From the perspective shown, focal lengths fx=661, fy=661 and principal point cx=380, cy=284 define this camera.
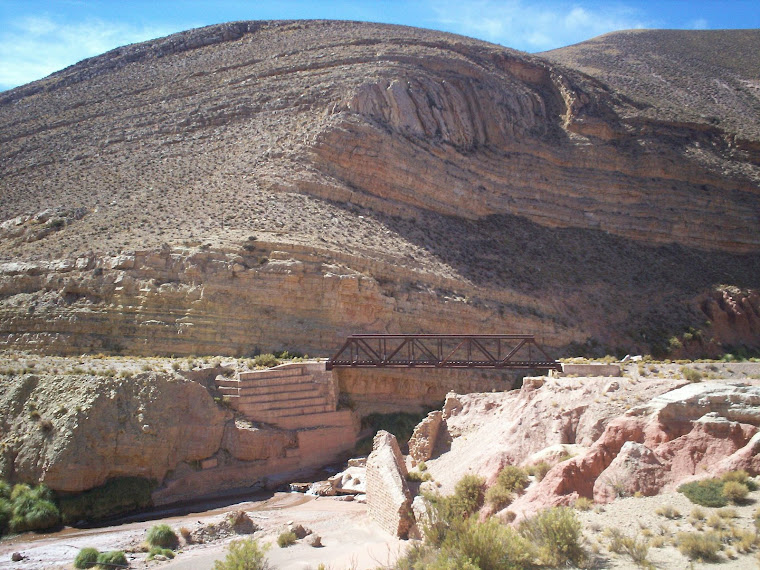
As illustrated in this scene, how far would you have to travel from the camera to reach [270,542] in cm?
1502

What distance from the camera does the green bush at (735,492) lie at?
10.4 m

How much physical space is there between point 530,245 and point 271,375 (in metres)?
22.2

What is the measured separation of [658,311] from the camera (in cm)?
3941

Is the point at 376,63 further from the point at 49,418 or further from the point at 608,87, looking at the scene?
the point at 49,418

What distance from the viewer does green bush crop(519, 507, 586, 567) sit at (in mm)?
10109

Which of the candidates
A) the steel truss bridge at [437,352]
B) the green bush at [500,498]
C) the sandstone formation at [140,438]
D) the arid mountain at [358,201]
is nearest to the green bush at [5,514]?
the sandstone formation at [140,438]

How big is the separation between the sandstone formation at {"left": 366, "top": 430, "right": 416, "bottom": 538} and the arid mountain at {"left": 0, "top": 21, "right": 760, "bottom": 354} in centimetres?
965

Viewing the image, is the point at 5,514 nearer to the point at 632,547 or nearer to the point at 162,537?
the point at 162,537

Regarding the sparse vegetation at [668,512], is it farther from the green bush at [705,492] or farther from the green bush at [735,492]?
the green bush at [735,492]

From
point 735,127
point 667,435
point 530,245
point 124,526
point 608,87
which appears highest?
point 608,87

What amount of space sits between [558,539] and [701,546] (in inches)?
79.2

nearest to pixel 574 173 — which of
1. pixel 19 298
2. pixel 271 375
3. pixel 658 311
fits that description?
pixel 658 311

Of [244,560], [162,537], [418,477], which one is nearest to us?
[244,560]

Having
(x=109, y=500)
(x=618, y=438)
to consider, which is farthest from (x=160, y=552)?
(x=618, y=438)
